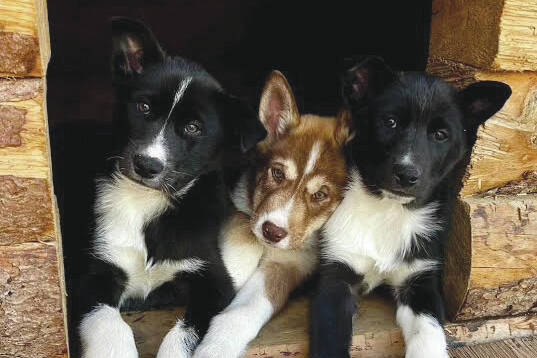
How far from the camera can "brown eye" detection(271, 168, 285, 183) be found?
10.8 ft

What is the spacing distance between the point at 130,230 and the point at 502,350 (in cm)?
187

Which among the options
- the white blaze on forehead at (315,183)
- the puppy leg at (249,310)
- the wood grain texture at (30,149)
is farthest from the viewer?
the white blaze on forehead at (315,183)

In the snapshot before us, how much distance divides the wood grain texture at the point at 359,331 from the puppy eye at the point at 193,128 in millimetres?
956

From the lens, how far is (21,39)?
2.09 metres

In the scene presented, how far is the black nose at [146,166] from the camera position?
8.47ft

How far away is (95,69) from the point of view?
5.41 metres

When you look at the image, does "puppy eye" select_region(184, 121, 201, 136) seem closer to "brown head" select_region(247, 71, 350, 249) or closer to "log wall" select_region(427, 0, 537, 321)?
"brown head" select_region(247, 71, 350, 249)

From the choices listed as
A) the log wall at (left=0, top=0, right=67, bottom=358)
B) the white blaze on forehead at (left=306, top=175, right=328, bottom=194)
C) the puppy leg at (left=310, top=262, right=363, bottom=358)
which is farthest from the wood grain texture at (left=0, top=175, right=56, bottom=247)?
the white blaze on forehead at (left=306, top=175, right=328, bottom=194)

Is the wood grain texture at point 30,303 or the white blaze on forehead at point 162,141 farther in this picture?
the white blaze on forehead at point 162,141

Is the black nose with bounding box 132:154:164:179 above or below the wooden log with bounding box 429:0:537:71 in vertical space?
below

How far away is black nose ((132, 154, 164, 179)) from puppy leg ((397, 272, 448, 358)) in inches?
53.2

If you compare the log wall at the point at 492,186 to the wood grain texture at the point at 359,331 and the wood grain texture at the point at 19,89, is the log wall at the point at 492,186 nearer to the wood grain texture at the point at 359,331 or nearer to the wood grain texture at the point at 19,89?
the wood grain texture at the point at 359,331

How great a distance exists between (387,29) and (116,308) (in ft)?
11.5

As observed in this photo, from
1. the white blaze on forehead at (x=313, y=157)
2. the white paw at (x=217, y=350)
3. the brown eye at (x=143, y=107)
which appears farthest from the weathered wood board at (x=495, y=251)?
the brown eye at (x=143, y=107)
